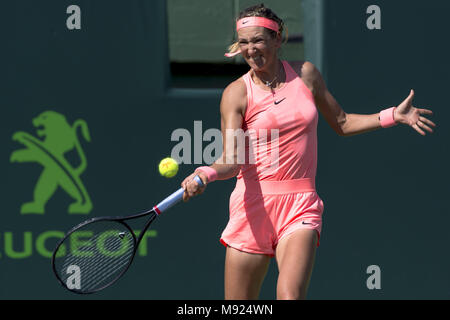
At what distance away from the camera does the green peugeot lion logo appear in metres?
5.04

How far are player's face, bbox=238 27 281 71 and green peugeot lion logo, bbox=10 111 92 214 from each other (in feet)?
5.41

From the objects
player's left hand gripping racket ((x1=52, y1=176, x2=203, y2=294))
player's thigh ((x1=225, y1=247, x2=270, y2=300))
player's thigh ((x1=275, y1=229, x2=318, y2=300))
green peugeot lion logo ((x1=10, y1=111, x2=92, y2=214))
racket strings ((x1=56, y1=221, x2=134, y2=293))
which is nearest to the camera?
player's thigh ((x1=275, y1=229, x2=318, y2=300))

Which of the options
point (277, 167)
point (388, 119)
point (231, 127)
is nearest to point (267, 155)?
point (277, 167)

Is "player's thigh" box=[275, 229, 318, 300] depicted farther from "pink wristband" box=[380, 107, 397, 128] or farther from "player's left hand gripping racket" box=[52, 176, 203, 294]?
"pink wristband" box=[380, 107, 397, 128]

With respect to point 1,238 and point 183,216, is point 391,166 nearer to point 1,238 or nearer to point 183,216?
point 183,216

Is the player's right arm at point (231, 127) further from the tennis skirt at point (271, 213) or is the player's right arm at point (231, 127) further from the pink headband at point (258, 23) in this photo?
the pink headband at point (258, 23)

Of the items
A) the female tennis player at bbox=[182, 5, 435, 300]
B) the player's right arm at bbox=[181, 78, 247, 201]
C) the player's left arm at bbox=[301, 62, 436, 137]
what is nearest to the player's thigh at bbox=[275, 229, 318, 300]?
the female tennis player at bbox=[182, 5, 435, 300]

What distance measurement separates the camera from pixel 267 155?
378 cm

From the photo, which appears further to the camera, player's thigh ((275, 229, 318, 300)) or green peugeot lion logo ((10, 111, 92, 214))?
green peugeot lion logo ((10, 111, 92, 214))

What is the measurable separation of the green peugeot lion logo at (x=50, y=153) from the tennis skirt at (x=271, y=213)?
1583 mm

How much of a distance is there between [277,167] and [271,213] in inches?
8.6

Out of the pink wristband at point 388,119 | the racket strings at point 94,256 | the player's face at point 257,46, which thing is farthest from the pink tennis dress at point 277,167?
Result: the racket strings at point 94,256
